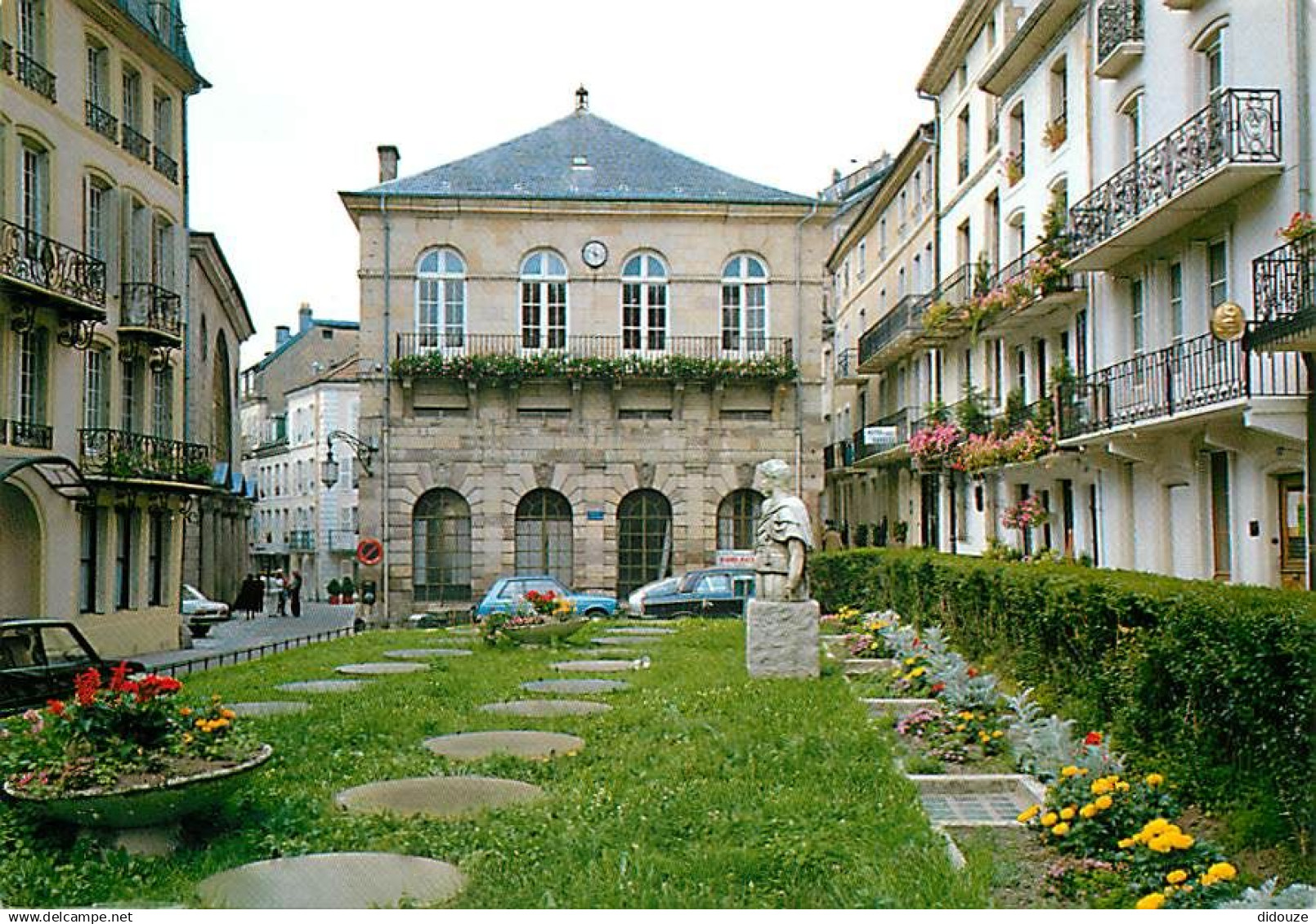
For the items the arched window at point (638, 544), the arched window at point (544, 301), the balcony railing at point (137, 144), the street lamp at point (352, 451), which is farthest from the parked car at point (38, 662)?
the arched window at point (544, 301)

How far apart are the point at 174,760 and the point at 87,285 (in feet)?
23.2

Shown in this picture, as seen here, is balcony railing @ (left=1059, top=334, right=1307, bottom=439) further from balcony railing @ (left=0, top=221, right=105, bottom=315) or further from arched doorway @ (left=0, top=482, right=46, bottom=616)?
arched doorway @ (left=0, top=482, right=46, bottom=616)

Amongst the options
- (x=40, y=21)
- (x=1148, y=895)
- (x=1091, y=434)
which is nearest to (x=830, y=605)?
(x=1091, y=434)

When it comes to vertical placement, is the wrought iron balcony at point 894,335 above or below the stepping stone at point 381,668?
above

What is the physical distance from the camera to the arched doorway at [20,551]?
34.8ft

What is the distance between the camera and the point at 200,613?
1213 inches

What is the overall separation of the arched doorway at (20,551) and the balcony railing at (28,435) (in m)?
0.46

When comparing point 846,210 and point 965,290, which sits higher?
point 846,210

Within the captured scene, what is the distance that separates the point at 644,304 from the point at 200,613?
13983 mm

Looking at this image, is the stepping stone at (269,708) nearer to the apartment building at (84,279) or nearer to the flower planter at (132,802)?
the apartment building at (84,279)

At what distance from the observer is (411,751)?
1002 centimetres

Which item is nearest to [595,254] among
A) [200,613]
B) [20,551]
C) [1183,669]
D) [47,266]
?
[200,613]

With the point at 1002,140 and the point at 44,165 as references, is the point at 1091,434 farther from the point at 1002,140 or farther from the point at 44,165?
the point at 44,165

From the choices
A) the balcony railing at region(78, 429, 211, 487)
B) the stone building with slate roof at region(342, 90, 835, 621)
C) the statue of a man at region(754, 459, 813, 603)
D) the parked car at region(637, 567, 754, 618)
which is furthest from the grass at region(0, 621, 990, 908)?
the stone building with slate roof at region(342, 90, 835, 621)
